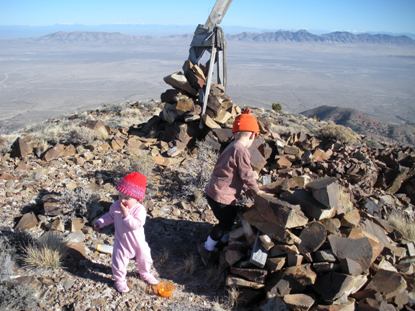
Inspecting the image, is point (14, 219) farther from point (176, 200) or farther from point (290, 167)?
point (290, 167)

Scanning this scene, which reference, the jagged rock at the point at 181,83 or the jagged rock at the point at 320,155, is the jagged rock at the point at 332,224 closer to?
the jagged rock at the point at 320,155

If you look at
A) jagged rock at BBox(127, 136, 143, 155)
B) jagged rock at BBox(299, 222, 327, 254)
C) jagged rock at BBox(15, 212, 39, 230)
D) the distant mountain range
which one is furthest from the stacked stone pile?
the distant mountain range

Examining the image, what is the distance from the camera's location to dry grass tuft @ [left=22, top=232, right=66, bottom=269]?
4641mm

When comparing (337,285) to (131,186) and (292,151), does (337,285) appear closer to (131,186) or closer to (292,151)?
(131,186)

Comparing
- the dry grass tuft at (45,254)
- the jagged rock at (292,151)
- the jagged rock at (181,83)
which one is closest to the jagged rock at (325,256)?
the dry grass tuft at (45,254)

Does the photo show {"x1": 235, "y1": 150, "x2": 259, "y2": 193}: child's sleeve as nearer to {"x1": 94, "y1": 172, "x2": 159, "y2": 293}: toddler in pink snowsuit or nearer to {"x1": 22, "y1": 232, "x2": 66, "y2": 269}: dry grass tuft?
{"x1": 94, "y1": 172, "x2": 159, "y2": 293}: toddler in pink snowsuit

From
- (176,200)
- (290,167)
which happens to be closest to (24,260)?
(176,200)

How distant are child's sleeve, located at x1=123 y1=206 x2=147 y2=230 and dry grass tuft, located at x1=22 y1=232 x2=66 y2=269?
1.08m

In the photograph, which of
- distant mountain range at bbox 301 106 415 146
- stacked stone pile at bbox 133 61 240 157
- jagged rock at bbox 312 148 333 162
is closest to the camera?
jagged rock at bbox 312 148 333 162

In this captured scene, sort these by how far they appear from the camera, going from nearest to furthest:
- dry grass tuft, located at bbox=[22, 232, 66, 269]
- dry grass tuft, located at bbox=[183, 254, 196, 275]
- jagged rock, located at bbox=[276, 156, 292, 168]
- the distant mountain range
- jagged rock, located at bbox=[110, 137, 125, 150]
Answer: dry grass tuft, located at bbox=[22, 232, 66, 269] → dry grass tuft, located at bbox=[183, 254, 196, 275] → jagged rock, located at bbox=[276, 156, 292, 168] → jagged rock, located at bbox=[110, 137, 125, 150] → the distant mountain range

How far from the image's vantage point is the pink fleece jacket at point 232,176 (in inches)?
180

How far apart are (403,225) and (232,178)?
2.66 meters

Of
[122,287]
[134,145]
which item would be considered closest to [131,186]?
[122,287]

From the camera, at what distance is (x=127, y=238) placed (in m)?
4.28
